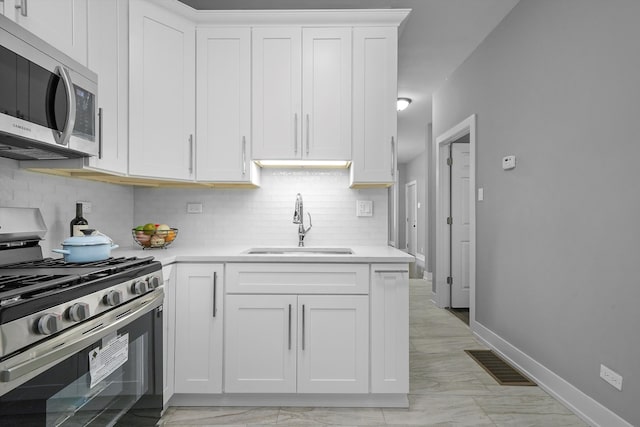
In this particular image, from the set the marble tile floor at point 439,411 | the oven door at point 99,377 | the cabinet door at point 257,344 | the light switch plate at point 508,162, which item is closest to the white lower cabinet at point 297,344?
the cabinet door at point 257,344

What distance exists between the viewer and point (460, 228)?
4352 millimetres

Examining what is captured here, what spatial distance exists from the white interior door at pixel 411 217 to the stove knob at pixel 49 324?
365 inches

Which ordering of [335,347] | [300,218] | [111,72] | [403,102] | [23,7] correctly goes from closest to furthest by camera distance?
[23,7] < [111,72] < [335,347] < [300,218] < [403,102]

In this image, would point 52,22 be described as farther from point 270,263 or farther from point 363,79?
point 363,79

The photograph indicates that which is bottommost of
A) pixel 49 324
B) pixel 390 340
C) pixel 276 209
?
pixel 390 340

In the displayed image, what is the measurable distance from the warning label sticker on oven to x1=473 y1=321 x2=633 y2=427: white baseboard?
2.35 metres

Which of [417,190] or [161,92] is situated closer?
[161,92]

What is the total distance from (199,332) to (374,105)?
182 cm

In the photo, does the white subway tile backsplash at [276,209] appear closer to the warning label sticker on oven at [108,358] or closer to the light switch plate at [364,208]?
the light switch plate at [364,208]

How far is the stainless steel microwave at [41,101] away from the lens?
1274 millimetres

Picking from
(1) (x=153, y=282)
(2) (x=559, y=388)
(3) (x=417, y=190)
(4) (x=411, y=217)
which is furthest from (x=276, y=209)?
(4) (x=411, y=217)

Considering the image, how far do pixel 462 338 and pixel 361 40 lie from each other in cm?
277

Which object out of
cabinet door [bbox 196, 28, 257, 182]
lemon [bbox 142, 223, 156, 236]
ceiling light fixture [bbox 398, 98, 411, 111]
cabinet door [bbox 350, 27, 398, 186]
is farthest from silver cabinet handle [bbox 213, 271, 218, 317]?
ceiling light fixture [bbox 398, 98, 411, 111]

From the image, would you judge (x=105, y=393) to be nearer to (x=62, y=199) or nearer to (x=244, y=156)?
(x=62, y=199)
